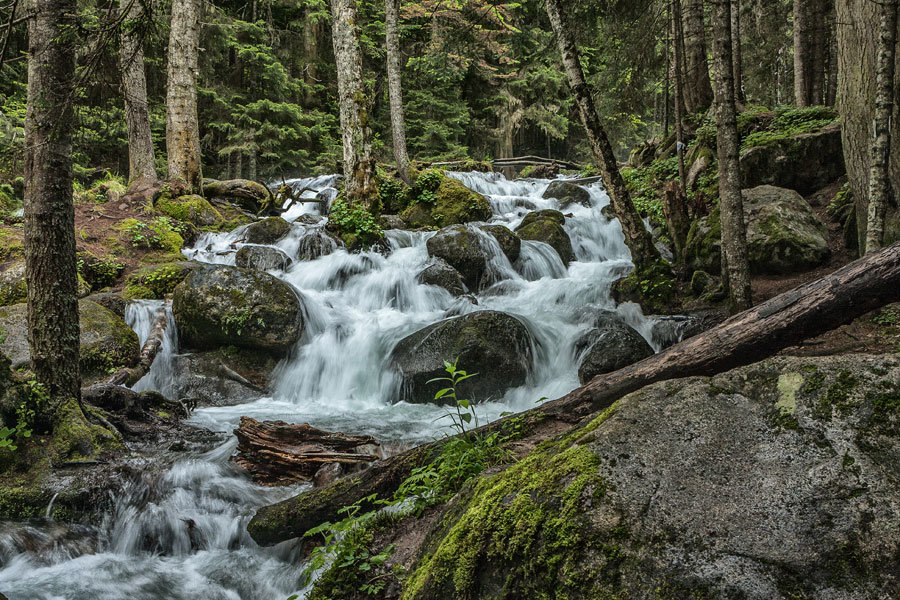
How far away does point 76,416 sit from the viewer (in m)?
4.77

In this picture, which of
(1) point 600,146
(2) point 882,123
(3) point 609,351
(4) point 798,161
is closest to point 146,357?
(3) point 609,351

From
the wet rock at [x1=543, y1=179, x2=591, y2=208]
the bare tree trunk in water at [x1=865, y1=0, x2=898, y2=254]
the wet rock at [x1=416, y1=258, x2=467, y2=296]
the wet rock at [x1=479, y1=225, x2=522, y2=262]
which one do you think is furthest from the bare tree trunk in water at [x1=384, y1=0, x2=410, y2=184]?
the bare tree trunk in water at [x1=865, y1=0, x2=898, y2=254]

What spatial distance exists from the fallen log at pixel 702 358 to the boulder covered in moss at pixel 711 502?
1460 millimetres

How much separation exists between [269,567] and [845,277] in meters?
4.55

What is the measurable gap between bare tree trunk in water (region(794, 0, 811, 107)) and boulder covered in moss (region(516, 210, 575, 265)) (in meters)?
7.27

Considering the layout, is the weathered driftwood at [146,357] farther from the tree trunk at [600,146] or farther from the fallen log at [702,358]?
the tree trunk at [600,146]

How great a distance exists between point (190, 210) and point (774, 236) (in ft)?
42.7

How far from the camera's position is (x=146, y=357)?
298 inches

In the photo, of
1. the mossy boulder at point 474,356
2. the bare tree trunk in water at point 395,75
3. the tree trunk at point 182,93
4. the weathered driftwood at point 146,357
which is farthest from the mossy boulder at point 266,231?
the mossy boulder at point 474,356

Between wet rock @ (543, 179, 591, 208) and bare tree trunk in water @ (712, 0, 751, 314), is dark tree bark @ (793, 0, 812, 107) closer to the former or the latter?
wet rock @ (543, 179, 591, 208)

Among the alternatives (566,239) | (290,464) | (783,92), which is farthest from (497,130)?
(290,464)

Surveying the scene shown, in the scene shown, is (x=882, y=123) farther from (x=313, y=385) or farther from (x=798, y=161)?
(x=313, y=385)

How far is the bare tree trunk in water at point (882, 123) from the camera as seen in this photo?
5266 mm

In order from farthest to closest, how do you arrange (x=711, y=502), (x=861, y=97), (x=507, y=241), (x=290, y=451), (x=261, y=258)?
(x=507, y=241)
(x=261, y=258)
(x=861, y=97)
(x=290, y=451)
(x=711, y=502)
